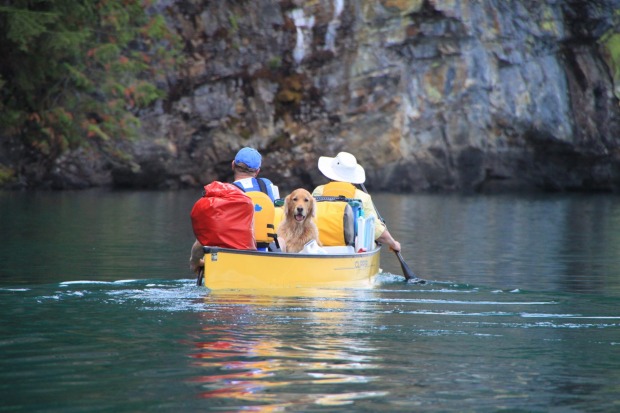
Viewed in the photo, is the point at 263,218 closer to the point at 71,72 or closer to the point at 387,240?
the point at 387,240

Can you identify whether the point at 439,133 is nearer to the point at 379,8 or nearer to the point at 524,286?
the point at 379,8

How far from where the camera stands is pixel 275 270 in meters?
12.3

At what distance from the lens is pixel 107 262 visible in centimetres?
1619

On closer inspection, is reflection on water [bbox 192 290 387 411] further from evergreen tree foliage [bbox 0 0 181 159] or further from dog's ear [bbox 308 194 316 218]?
evergreen tree foliage [bbox 0 0 181 159]

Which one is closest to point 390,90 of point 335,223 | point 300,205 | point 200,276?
point 335,223

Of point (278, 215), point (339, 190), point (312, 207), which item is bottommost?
point (278, 215)

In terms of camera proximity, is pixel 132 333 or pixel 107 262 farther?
pixel 107 262

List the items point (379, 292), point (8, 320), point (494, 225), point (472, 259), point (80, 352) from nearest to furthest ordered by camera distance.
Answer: point (80, 352) → point (8, 320) → point (379, 292) → point (472, 259) → point (494, 225)

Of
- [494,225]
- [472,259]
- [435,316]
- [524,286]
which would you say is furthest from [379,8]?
[435,316]

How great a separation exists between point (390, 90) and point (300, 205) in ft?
121

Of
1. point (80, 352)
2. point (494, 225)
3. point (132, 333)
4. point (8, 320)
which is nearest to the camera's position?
point (80, 352)

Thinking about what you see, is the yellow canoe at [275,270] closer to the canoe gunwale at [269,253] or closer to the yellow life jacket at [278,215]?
the canoe gunwale at [269,253]

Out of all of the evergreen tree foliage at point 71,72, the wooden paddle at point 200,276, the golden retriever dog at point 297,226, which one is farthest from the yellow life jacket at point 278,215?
the evergreen tree foliage at point 71,72

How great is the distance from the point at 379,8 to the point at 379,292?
3675 centimetres
